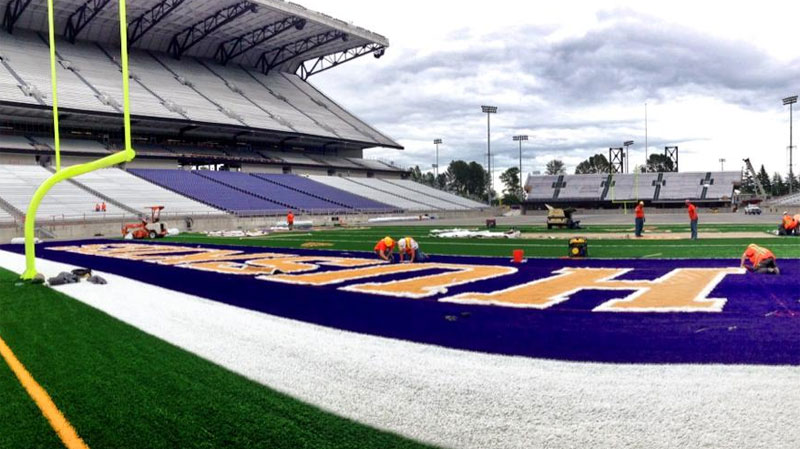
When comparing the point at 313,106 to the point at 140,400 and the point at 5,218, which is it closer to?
the point at 5,218

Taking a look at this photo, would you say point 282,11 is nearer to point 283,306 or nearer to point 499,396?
point 283,306

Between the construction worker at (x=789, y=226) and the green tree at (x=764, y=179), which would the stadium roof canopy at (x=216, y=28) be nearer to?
the construction worker at (x=789, y=226)

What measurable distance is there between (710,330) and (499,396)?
3.19 meters

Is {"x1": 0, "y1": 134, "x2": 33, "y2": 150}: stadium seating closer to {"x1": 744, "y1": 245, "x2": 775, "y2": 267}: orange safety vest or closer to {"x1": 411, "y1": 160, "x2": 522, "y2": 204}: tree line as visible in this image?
{"x1": 744, "y1": 245, "x2": 775, "y2": 267}: orange safety vest

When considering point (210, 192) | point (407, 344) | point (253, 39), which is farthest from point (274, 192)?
point (407, 344)

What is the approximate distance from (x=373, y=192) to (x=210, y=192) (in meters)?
18.3

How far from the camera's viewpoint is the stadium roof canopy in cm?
5138

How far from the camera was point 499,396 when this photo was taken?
4.21 metres

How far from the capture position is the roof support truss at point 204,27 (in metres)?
53.2

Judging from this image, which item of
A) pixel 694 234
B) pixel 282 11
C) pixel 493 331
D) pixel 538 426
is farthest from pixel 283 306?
pixel 282 11

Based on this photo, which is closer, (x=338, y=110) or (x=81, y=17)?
(x=81, y=17)

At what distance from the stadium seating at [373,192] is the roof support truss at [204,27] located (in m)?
17.3

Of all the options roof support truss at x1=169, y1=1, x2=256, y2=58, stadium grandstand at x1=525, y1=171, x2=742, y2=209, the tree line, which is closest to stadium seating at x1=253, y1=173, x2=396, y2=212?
roof support truss at x1=169, y1=1, x2=256, y2=58

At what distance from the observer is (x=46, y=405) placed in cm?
407
